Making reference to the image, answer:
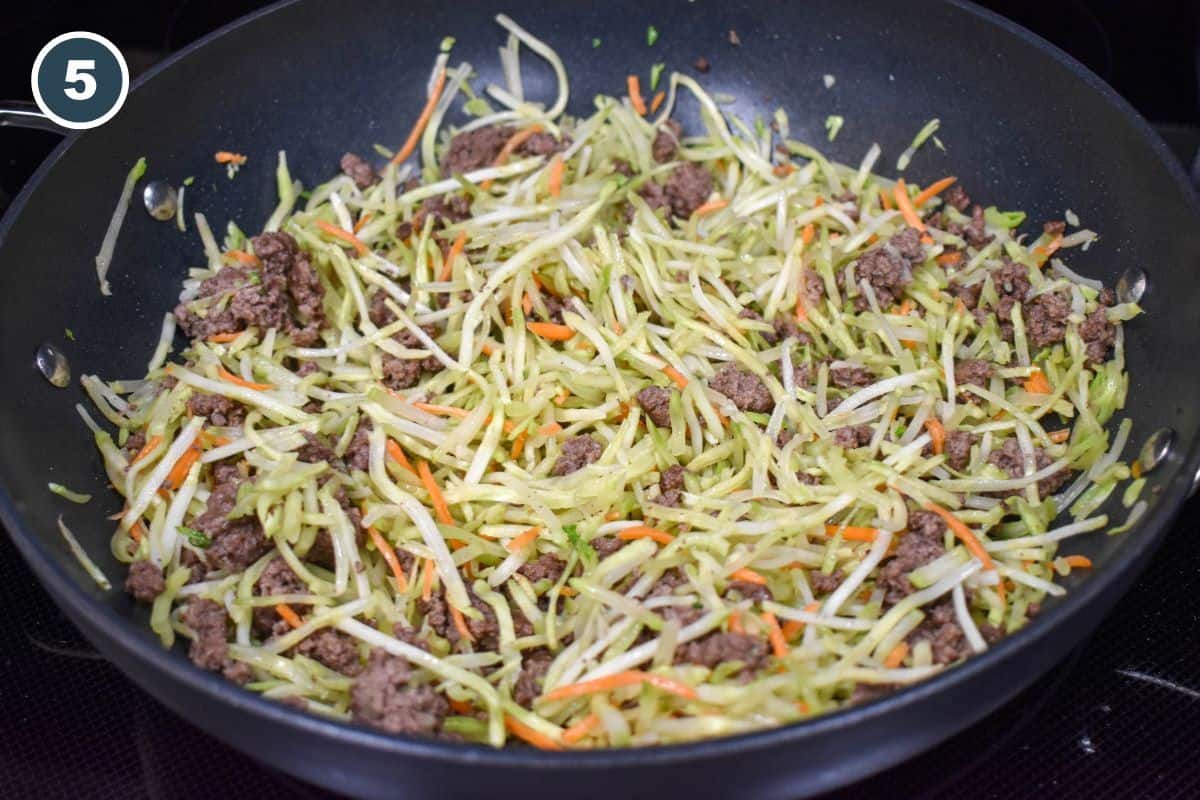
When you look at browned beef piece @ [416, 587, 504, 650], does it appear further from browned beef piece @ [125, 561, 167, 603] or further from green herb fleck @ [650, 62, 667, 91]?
green herb fleck @ [650, 62, 667, 91]

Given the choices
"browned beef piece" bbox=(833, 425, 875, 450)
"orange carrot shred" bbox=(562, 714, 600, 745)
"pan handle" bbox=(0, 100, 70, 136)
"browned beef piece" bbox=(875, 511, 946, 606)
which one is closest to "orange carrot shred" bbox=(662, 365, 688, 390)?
"browned beef piece" bbox=(833, 425, 875, 450)

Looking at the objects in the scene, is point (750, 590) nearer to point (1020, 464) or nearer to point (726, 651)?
point (726, 651)

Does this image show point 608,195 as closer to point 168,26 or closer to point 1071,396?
point 1071,396

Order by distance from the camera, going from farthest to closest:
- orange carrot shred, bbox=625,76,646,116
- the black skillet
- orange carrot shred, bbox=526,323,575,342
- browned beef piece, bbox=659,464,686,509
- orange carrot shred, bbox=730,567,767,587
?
orange carrot shred, bbox=625,76,646,116
orange carrot shred, bbox=526,323,575,342
browned beef piece, bbox=659,464,686,509
orange carrot shred, bbox=730,567,767,587
the black skillet

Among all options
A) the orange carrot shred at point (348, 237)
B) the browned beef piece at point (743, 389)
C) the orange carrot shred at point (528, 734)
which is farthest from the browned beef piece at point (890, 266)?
the orange carrot shred at point (528, 734)

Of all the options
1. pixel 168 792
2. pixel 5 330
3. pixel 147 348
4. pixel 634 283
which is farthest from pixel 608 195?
pixel 168 792

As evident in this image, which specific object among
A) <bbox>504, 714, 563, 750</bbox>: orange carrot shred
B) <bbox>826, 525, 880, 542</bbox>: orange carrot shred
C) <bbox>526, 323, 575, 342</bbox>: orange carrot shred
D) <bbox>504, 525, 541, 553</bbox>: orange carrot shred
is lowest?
<bbox>504, 714, 563, 750</bbox>: orange carrot shred

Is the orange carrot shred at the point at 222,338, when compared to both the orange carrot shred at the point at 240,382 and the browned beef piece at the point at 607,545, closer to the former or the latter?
the orange carrot shred at the point at 240,382
